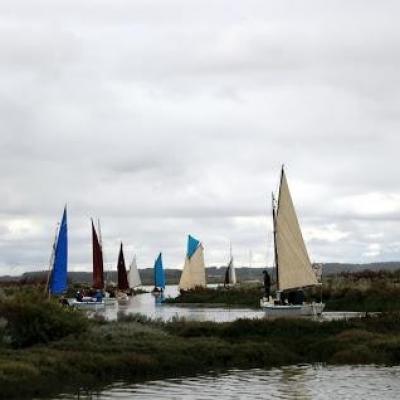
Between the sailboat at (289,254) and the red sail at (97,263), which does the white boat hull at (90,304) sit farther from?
the sailboat at (289,254)

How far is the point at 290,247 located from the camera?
5681 centimetres

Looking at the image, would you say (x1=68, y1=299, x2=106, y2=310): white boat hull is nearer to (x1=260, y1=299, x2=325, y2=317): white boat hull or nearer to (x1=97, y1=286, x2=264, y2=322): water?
(x1=97, y1=286, x2=264, y2=322): water

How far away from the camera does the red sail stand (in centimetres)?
8350

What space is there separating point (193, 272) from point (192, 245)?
127 inches

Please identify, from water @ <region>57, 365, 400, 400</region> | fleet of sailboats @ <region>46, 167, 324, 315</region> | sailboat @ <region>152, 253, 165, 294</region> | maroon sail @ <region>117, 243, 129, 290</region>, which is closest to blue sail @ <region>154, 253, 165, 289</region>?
sailboat @ <region>152, 253, 165, 294</region>

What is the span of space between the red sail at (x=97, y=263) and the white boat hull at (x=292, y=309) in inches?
1183

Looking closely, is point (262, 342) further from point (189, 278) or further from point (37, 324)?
point (189, 278)

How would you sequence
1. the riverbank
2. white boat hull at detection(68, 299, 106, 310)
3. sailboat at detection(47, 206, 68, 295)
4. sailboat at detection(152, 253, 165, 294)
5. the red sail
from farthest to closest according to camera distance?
sailboat at detection(152, 253, 165, 294) < the red sail < white boat hull at detection(68, 299, 106, 310) < sailboat at detection(47, 206, 68, 295) < the riverbank

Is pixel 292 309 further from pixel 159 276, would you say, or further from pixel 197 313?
pixel 159 276

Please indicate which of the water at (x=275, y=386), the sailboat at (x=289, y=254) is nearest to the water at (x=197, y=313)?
the sailboat at (x=289, y=254)

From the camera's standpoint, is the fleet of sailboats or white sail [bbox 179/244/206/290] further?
white sail [bbox 179/244/206/290]

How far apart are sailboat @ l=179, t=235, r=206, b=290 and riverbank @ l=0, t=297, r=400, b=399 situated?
61.9m

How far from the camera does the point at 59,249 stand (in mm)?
55000

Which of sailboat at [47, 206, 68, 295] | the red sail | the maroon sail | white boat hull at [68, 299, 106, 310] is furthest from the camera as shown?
the maroon sail
